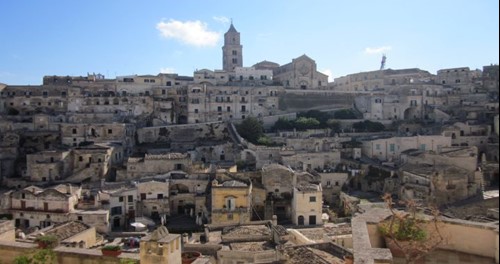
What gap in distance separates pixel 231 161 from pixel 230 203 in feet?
36.6

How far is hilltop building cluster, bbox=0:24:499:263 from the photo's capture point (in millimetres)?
22203

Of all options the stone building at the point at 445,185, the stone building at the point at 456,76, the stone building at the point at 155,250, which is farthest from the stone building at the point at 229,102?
the stone building at the point at 155,250

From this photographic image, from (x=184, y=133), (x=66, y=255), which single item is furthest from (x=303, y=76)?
(x=66, y=255)

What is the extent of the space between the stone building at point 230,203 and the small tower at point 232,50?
47244 mm

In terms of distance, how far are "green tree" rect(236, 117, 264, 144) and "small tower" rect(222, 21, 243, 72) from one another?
3035cm

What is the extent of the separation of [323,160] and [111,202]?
52.3ft

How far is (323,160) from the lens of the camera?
3706 cm

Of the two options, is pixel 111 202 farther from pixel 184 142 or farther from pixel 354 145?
pixel 354 145

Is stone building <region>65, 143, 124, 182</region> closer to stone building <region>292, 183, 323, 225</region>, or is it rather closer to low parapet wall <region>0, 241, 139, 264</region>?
stone building <region>292, 183, 323, 225</region>

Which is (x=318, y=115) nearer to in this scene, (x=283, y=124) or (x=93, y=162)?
(x=283, y=124)

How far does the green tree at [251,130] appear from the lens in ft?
143

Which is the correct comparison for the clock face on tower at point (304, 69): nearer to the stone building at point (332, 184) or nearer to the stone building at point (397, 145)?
the stone building at point (397, 145)

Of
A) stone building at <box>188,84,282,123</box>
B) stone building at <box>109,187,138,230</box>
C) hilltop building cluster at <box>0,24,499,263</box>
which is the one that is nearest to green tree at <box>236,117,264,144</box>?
hilltop building cluster at <box>0,24,499,263</box>

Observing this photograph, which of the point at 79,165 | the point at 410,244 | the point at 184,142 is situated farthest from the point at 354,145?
the point at 410,244
